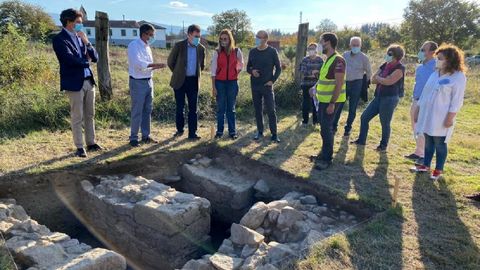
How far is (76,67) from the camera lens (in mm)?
5027

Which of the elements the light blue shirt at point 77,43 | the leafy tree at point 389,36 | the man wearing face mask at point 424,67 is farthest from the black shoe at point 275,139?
the leafy tree at point 389,36

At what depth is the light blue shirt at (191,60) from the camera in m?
6.08

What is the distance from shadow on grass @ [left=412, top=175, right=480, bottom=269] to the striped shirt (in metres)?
3.11

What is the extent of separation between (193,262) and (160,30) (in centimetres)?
5161

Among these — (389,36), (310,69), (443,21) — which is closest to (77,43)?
(310,69)

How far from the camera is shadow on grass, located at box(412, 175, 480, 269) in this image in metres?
3.41

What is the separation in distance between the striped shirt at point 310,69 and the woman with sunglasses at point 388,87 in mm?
1500

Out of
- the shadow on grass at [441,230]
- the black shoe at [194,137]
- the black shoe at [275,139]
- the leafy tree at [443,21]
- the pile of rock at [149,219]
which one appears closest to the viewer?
the shadow on grass at [441,230]

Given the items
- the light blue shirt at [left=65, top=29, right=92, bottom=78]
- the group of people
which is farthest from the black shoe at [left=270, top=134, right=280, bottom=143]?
the light blue shirt at [left=65, top=29, right=92, bottom=78]

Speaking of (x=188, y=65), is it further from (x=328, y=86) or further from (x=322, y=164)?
(x=322, y=164)

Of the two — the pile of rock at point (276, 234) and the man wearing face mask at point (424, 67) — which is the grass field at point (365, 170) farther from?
the man wearing face mask at point (424, 67)

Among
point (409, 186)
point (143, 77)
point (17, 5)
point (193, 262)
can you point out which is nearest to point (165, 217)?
point (193, 262)

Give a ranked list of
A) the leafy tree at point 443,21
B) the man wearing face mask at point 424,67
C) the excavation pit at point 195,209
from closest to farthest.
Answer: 1. the excavation pit at point 195,209
2. the man wearing face mask at point 424,67
3. the leafy tree at point 443,21

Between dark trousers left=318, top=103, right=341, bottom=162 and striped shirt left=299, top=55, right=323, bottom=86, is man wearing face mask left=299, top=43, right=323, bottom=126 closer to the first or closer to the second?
striped shirt left=299, top=55, right=323, bottom=86
